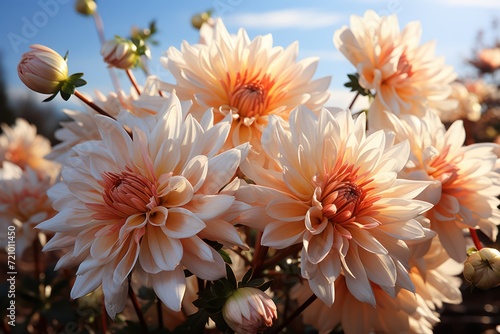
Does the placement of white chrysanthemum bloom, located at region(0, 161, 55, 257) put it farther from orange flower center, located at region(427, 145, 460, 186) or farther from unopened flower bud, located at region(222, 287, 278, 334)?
orange flower center, located at region(427, 145, 460, 186)

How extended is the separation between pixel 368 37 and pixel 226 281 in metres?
0.51

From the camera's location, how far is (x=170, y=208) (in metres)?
0.63

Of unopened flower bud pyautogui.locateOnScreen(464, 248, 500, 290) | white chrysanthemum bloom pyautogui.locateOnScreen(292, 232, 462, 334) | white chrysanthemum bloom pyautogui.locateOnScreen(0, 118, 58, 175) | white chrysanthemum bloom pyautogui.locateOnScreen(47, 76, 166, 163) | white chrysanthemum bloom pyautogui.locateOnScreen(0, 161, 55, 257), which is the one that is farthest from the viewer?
white chrysanthemum bloom pyautogui.locateOnScreen(0, 118, 58, 175)

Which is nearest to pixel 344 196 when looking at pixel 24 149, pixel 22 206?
pixel 22 206

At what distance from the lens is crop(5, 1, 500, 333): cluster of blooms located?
62 centimetres

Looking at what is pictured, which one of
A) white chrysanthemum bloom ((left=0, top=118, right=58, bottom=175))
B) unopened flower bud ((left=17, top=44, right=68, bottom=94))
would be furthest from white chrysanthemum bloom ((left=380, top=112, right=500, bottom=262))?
white chrysanthemum bloom ((left=0, top=118, right=58, bottom=175))

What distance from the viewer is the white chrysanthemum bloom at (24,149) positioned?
1.70m

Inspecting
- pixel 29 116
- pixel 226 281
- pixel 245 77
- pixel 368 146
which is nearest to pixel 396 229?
Result: pixel 368 146

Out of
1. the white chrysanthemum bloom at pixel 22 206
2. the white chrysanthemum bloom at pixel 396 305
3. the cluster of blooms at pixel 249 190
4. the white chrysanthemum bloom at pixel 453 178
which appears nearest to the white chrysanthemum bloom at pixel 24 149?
the white chrysanthemum bloom at pixel 22 206

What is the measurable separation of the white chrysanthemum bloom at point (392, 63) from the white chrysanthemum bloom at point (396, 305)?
0.25 meters

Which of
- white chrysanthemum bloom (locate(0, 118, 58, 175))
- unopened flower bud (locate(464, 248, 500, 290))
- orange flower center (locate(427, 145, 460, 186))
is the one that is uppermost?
orange flower center (locate(427, 145, 460, 186))

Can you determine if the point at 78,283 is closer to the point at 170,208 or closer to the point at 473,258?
the point at 170,208

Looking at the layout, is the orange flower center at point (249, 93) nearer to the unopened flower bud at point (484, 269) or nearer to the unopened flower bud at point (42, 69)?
the unopened flower bud at point (42, 69)

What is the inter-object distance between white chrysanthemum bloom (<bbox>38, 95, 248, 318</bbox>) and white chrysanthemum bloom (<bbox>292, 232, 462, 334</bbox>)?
0.32m
